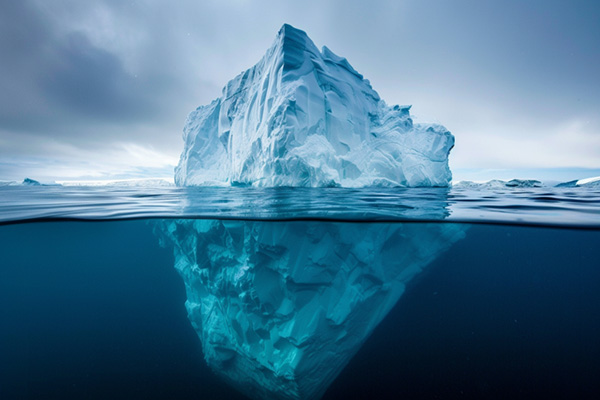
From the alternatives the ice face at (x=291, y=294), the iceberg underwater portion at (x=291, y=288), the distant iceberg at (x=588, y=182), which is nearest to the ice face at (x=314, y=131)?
the iceberg underwater portion at (x=291, y=288)

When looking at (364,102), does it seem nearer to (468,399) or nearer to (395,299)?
(395,299)

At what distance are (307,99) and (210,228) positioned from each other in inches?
446

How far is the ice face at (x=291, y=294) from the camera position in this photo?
4.93m

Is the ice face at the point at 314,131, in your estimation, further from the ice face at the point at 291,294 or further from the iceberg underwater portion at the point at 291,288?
the ice face at the point at 291,294

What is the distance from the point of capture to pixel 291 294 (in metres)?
5.01

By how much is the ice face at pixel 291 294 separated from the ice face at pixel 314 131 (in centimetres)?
801

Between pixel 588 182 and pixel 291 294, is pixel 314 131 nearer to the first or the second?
pixel 291 294

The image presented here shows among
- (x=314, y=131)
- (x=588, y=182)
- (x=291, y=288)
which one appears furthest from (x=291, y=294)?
(x=588, y=182)

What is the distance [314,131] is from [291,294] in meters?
11.7

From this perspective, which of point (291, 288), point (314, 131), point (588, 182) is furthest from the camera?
point (588, 182)

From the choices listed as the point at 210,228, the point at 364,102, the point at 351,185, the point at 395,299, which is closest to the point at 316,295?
the point at 395,299

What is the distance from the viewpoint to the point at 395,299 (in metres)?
6.66

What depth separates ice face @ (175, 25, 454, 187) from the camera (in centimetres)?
1410

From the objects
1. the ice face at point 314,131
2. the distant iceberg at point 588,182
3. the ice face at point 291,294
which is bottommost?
the ice face at point 291,294
